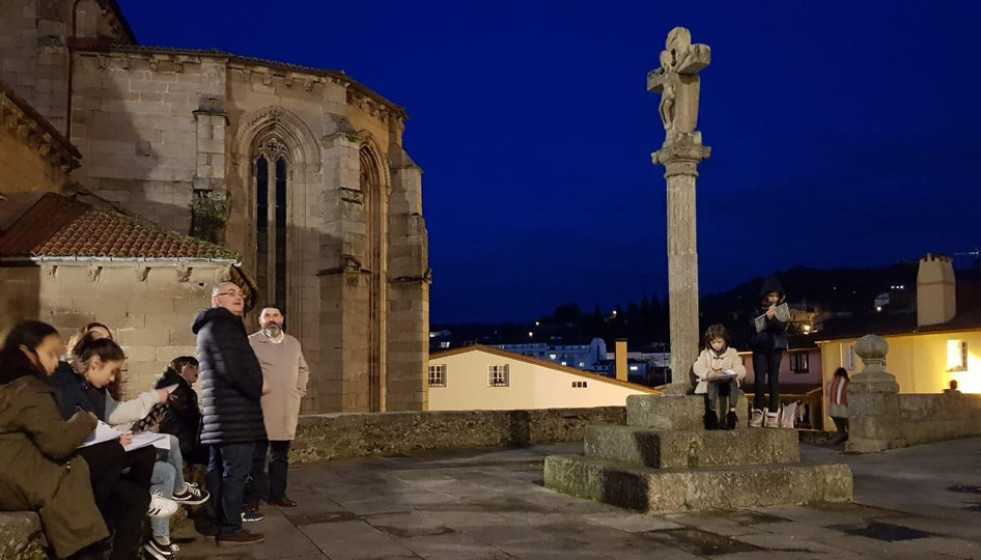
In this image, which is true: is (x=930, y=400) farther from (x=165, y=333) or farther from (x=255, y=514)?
(x=165, y=333)

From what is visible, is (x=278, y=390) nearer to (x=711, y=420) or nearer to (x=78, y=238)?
(x=711, y=420)

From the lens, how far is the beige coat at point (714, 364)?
27.1 ft

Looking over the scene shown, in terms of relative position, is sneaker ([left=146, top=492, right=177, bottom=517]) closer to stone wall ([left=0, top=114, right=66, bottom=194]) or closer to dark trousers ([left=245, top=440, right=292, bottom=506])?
dark trousers ([left=245, top=440, right=292, bottom=506])

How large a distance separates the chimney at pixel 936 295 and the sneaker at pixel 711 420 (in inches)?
1049

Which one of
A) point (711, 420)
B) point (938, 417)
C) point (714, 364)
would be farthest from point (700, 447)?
point (938, 417)

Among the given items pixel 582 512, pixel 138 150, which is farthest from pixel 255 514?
pixel 138 150

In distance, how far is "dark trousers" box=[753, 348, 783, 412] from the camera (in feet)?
31.3

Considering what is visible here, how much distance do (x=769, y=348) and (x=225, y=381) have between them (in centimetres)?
596

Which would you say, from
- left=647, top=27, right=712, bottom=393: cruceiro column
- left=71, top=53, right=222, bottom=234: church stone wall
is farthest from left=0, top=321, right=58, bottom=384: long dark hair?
left=71, top=53, right=222, bottom=234: church stone wall

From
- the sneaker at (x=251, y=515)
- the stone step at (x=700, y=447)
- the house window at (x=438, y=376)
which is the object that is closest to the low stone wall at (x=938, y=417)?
the stone step at (x=700, y=447)

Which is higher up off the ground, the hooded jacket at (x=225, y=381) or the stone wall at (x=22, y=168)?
the stone wall at (x=22, y=168)

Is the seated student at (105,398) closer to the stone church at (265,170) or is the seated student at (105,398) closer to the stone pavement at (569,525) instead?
the stone pavement at (569,525)

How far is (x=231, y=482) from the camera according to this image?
6.27 m

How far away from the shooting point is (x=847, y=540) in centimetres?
608
